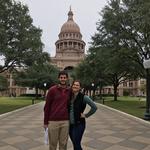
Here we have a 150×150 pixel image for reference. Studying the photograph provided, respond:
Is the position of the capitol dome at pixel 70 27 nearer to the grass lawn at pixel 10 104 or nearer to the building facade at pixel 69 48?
the building facade at pixel 69 48

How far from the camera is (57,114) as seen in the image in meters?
5.73

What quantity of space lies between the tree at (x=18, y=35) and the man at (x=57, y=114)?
21064 mm

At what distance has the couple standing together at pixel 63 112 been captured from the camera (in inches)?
226

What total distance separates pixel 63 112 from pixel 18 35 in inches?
924

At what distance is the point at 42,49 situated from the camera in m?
30.9

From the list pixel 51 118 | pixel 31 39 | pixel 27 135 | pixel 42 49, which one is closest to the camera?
pixel 51 118

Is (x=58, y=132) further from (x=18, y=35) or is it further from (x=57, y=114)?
(x=18, y=35)

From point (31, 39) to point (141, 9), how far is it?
15.9m

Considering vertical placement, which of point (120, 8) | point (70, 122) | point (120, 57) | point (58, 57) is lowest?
point (70, 122)

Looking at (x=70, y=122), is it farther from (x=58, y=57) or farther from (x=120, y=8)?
(x=58, y=57)

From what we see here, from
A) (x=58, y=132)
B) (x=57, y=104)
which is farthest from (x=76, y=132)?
(x=57, y=104)

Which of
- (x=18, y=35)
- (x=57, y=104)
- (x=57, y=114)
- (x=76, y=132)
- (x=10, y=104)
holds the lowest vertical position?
(x=10, y=104)

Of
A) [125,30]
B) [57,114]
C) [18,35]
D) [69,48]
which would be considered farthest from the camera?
[69,48]

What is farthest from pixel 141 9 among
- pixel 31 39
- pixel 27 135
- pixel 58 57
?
pixel 58 57
